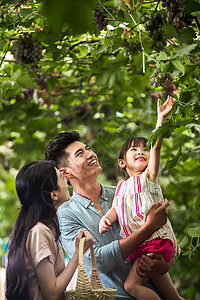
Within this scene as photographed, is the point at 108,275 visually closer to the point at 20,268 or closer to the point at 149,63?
Answer: the point at 20,268

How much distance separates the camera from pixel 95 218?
3.97ft

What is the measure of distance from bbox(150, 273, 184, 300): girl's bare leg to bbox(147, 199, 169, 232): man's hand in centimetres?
14

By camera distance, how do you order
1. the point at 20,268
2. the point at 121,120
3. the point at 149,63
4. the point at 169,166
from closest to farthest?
the point at 20,268 < the point at 169,166 < the point at 149,63 < the point at 121,120

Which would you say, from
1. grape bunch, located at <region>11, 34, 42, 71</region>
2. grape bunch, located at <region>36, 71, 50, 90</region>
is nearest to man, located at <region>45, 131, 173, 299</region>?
grape bunch, located at <region>11, 34, 42, 71</region>

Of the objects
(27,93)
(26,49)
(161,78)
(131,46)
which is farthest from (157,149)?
(27,93)

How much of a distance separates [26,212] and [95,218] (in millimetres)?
194

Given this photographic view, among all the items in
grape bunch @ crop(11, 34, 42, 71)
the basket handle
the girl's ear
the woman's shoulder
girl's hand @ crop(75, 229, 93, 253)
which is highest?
grape bunch @ crop(11, 34, 42, 71)

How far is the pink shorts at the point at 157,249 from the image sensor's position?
1169 millimetres

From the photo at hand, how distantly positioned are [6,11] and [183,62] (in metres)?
0.57

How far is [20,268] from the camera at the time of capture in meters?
1.08

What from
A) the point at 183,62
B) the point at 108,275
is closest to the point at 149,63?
the point at 183,62

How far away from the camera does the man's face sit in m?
1.26

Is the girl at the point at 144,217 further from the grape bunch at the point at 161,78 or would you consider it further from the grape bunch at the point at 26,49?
the grape bunch at the point at 26,49

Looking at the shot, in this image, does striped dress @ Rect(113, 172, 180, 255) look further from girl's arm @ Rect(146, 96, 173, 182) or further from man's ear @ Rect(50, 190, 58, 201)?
man's ear @ Rect(50, 190, 58, 201)
